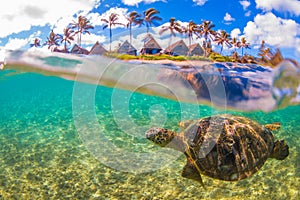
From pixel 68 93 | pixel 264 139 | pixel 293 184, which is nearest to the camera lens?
pixel 264 139

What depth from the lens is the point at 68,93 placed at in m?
31.5

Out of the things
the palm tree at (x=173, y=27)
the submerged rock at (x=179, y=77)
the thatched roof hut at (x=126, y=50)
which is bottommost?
the submerged rock at (x=179, y=77)

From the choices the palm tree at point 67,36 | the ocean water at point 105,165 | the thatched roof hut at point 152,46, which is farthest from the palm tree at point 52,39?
the ocean water at point 105,165

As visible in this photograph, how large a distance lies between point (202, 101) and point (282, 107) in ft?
19.7

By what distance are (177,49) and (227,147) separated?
29.2m

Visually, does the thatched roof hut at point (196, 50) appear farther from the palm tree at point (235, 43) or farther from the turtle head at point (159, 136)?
the turtle head at point (159, 136)

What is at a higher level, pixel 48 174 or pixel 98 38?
pixel 98 38

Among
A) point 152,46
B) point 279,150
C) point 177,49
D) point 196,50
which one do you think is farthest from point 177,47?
point 279,150

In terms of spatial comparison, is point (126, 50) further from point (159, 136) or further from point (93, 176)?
point (159, 136)

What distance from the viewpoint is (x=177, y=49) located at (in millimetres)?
33125

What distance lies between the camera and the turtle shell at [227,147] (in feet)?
16.5

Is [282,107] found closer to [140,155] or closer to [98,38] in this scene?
[140,155]

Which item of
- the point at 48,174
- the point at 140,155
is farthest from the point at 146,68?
the point at 48,174

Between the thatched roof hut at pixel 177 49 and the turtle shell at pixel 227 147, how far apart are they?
25860 millimetres
